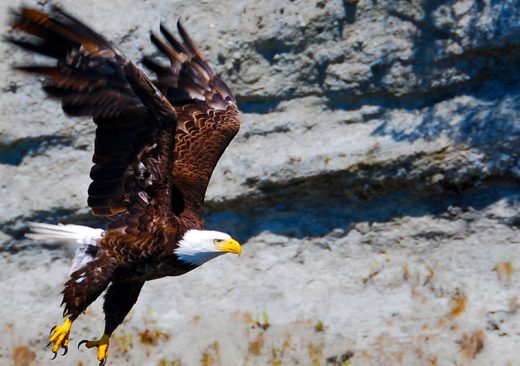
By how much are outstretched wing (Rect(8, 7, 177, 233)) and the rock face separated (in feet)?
8.17

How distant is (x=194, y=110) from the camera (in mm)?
10438

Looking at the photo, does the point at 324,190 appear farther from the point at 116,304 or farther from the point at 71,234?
the point at 71,234

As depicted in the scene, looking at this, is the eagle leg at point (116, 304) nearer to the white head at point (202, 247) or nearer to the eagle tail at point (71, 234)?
the eagle tail at point (71, 234)

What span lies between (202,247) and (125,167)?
2.27 ft

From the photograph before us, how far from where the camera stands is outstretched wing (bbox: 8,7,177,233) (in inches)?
347

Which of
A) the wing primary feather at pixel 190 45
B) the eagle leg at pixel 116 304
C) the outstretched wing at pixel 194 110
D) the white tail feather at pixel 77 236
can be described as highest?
the wing primary feather at pixel 190 45

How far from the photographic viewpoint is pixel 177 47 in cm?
1055

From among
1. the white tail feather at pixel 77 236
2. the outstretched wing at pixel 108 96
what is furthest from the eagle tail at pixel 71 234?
the outstretched wing at pixel 108 96

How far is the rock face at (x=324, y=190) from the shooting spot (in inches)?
445

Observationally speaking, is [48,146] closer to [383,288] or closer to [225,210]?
[225,210]

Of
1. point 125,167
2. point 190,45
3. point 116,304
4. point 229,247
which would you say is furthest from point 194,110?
point 116,304

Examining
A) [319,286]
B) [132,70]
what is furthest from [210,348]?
[132,70]

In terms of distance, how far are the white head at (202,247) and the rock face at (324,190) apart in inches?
84.8

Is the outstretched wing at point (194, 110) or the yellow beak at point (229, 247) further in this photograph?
the outstretched wing at point (194, 110)
